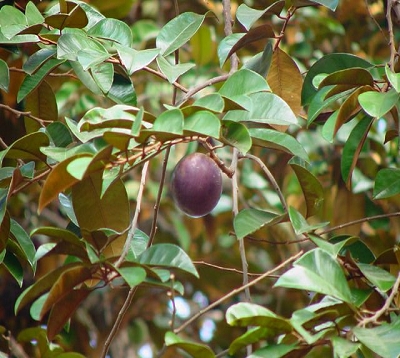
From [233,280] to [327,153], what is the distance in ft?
2.05

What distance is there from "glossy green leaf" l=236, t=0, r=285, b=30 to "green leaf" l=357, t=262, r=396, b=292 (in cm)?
37

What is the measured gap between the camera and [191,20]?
1.20 m

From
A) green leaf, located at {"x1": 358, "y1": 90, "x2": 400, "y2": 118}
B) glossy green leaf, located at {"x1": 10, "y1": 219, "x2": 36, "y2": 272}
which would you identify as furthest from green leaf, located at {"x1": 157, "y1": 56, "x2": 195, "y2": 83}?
glossy green leaf, located at {"x1": 10, "y1": 219, "x2": 36, "y2": 272}

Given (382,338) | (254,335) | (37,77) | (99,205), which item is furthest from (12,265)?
(382,338)

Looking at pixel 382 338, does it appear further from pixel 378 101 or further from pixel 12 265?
pixel 12 265

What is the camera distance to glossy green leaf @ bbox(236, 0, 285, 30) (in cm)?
112

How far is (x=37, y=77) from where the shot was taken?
122cm

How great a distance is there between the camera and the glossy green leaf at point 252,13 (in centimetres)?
112

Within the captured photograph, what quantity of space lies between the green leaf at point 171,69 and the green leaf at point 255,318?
346mm

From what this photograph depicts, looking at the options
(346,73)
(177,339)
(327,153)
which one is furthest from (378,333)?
(327,153)

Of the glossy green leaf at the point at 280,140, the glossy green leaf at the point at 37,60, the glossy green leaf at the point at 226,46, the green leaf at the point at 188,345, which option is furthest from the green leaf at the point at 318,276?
the glossy green leaf at the point at 37,60

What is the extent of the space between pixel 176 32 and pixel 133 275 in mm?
455

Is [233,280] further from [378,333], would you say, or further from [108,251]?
[378,333]

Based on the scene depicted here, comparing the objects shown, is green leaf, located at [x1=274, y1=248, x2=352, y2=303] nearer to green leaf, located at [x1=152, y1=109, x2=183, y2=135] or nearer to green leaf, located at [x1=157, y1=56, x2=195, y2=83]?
green leaf, located at [x1=152, y1=109, x2=183, y2=135]
